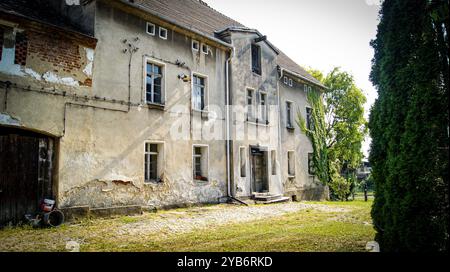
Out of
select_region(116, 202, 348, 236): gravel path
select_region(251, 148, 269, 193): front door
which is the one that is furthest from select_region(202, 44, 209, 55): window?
select_region(116, 202, 348, 236): gravel path

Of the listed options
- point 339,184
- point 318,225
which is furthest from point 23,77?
point 339,184

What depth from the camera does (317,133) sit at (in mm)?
21453

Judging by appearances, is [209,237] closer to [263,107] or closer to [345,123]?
[263,107]

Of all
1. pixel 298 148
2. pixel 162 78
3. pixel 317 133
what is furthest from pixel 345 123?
pixel 162 78

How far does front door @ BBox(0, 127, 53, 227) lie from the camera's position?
27.7 feet

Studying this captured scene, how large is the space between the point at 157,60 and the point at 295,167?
11.1 metres

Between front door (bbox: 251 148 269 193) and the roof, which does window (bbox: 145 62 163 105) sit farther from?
front door (bbox: 251 148 269 193)

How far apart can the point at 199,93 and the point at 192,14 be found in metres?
4.67

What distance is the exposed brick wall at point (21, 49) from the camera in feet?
29.2

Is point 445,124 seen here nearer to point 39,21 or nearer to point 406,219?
point 406,219

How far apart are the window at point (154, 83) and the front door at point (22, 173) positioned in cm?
410

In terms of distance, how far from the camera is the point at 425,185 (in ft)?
15.4

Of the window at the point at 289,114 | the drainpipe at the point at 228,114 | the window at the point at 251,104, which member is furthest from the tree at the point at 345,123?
the drainpipe at the point at 228,114

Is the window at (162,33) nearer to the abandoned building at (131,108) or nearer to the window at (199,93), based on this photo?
the abandoned building at (131,108)
